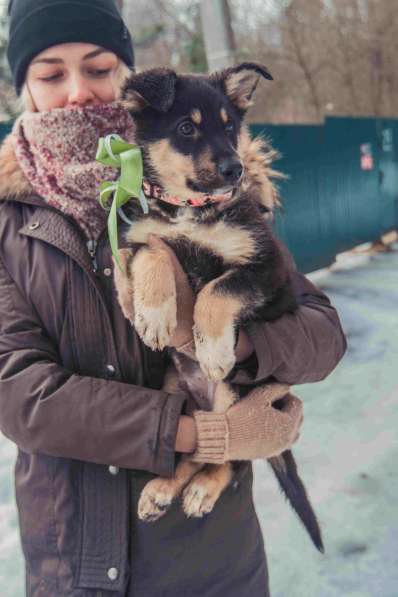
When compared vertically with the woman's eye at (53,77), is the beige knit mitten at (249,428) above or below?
below

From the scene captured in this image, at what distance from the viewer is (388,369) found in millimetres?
4973

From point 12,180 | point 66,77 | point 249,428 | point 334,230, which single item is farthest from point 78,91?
point 334,230

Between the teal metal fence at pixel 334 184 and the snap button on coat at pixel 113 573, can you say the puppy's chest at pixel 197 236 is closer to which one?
the snap button on coat at pixel 113 573

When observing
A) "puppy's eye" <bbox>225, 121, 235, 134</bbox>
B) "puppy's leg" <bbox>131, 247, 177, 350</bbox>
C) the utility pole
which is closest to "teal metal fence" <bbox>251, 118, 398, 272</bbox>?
the utility pole

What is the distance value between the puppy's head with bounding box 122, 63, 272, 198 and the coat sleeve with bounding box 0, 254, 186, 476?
0.71 m

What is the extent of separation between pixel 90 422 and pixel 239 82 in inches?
50.1

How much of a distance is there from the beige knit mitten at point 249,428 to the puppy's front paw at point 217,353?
4.5 inches

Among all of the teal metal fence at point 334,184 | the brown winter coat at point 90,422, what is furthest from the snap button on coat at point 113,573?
the teal metal fence at point 334,184

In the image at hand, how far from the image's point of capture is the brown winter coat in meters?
1.47

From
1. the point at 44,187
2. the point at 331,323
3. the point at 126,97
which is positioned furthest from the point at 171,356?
the point at 126,97

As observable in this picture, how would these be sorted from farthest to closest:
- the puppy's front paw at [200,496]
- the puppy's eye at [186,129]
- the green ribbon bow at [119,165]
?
the puppy's eye at [186,129] → the puppy's front paw at [200,496] → the green ribbon bow at [119,165]

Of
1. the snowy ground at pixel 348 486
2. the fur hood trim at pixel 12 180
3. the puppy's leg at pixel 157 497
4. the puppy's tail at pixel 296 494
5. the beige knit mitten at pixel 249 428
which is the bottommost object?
the snowy ground at pixel 348 486

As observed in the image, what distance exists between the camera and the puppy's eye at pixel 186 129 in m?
1.95

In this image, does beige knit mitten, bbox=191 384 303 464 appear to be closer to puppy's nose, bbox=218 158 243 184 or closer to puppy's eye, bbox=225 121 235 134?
puppy's nose, bbox=218 158 243 184
